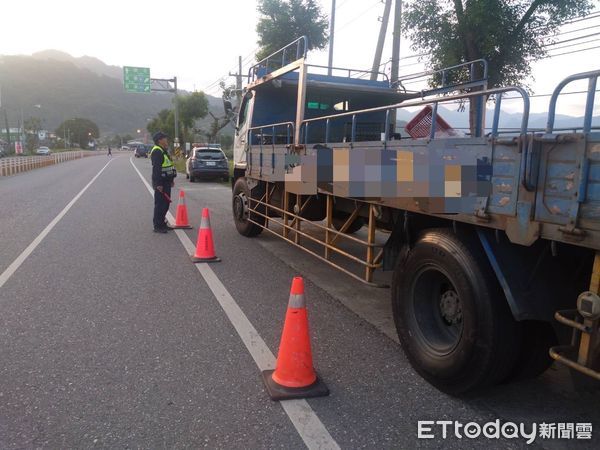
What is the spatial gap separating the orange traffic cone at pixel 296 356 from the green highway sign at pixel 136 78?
41776mm

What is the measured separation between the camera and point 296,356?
3.40 m

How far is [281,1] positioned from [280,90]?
15993 mm

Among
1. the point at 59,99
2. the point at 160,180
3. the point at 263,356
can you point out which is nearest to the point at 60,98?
the point at 59,99

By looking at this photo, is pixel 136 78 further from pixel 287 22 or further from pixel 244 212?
pixel 244 212

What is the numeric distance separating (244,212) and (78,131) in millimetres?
134184

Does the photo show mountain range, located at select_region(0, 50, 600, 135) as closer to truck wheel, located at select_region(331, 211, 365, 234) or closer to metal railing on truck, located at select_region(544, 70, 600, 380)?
truck wheel, located at select_region(331, 211, 365, 234)

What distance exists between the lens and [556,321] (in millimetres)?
2846

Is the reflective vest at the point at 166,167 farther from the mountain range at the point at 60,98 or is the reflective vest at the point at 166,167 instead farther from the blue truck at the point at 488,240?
the mountain range at the point at 60,98

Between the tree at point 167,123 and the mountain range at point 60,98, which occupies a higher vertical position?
the mountain range at point 60,98

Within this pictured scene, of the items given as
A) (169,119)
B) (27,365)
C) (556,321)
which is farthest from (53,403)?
(169,119)

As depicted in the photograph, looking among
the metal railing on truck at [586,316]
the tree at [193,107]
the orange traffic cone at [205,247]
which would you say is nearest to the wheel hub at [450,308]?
the metal railing on truck at [586,316]

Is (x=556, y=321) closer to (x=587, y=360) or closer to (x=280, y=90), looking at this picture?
(x=587, y=360)

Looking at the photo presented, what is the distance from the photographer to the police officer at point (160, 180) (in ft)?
31.3

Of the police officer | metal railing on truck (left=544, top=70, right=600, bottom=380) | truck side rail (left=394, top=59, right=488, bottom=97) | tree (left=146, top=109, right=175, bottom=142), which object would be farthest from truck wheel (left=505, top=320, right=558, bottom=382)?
tree (left=146, top=109, right=175, bottom=142)
